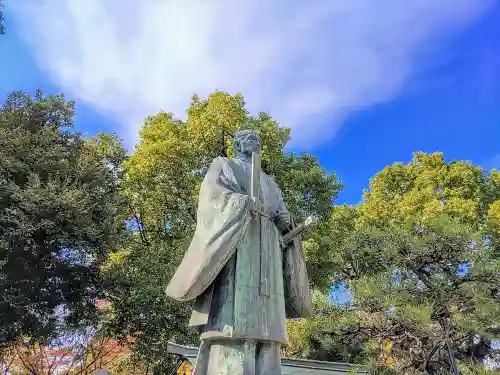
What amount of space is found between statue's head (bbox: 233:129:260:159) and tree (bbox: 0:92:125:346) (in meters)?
7.11

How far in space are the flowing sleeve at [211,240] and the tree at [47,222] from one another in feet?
24.6

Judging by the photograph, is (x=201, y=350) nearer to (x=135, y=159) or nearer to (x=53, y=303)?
(x=53, y=303)

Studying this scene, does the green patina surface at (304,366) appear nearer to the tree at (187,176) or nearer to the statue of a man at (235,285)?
the tree at (187,176)

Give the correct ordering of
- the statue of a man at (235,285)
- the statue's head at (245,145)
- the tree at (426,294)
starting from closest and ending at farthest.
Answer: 1. the statue of a man at (235,285)
2. the statue's head at (245,145)
3. the tree at (426,294)

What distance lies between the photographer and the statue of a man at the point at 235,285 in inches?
143

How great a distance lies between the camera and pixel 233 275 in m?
3.82

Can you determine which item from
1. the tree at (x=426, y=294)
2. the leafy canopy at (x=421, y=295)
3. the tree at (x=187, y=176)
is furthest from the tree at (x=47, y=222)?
the tree at (x=426, y=294)

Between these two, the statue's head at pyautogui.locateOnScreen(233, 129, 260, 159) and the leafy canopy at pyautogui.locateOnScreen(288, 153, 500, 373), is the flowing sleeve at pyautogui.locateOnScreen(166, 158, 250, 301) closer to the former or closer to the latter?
the statue's head at pyautogui.locateOnScreen(233, 129, 260, 159)

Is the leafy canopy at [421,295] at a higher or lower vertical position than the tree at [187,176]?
lower

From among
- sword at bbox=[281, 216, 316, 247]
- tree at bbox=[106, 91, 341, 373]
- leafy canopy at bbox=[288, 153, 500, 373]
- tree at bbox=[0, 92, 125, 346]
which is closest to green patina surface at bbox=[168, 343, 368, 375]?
leafy canopy at bbox=[288, 153, 500, 373]

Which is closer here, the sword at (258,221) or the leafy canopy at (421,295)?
the sword at (258,221)

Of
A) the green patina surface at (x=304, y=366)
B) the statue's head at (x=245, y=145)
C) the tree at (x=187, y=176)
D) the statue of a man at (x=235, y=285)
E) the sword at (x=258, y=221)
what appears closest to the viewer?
the statue of a man at (x=235, y=285)

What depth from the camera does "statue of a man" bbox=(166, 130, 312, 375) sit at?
143 inches

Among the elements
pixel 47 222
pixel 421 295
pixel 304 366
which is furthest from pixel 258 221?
pixel 47 222
